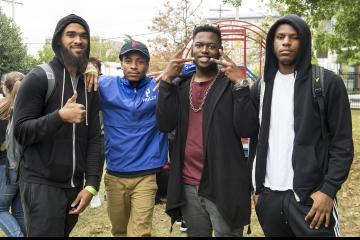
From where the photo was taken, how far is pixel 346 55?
12164 mm

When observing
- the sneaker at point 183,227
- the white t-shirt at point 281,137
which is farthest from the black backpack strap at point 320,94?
the sneaker at point 183,227

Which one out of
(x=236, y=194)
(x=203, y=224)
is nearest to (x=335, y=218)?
(x=236, y=194)

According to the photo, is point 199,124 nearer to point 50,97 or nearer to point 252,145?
point 252,145

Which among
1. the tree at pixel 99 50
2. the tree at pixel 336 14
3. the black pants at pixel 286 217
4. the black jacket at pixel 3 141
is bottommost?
the black pants at pixel 286 217

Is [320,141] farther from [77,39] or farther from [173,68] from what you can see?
[77,39]

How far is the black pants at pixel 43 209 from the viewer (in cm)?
285

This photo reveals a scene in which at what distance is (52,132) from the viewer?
2.76m

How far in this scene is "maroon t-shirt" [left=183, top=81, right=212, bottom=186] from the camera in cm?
317

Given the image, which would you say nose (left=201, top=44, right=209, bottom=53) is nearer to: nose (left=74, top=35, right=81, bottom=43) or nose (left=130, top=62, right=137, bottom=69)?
nose (left=130, top=62, right=137, bottom=69)

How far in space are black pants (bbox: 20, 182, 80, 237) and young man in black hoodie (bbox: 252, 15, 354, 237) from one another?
54.1 inches

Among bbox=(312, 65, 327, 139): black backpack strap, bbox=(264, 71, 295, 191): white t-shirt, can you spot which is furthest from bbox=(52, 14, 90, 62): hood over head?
bbox=(312, 65, 327, 139): black backpack strap

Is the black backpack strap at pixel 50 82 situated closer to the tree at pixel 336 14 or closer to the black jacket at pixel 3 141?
the black jacket at pixel 3 141

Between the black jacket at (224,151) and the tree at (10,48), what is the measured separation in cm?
1955

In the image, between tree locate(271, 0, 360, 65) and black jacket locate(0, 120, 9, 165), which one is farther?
tree locate(271, 0, 360, 65)
